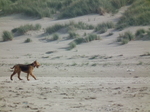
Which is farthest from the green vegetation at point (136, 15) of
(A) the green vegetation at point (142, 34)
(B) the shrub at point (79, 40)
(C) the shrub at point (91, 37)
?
(B) the shrub at point (79, 40)

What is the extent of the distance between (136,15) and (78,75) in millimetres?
11448

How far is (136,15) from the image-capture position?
92.2 feet

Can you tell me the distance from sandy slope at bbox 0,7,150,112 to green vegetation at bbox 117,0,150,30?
2.54 ft

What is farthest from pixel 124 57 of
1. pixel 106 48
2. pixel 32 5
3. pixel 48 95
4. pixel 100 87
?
pixel 32 5

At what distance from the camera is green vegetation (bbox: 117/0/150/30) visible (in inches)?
1037

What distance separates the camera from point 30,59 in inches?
858

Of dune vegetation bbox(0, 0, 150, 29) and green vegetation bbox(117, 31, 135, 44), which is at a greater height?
dune vegetation bbox(0, 0, 150, 29)

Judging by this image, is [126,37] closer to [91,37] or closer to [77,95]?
→ [91,37]

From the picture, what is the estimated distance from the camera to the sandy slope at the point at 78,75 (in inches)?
454

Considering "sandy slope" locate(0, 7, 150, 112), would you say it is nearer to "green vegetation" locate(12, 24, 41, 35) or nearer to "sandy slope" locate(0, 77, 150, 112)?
"sandy slope" locate(0, 77, 150, 112)

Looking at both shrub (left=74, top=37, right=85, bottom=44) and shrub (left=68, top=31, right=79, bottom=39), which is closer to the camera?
shrub (left=74, top=37, right=85, bottom=44)

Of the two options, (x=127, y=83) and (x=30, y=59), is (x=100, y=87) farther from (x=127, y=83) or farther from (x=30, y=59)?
(x=30, y=59)

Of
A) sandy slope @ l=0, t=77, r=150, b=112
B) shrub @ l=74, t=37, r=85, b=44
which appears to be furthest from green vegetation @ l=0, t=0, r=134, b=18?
sandy slope @ l=0, t=77, r=150, b=112

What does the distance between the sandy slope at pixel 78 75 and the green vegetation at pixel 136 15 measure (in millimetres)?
773
